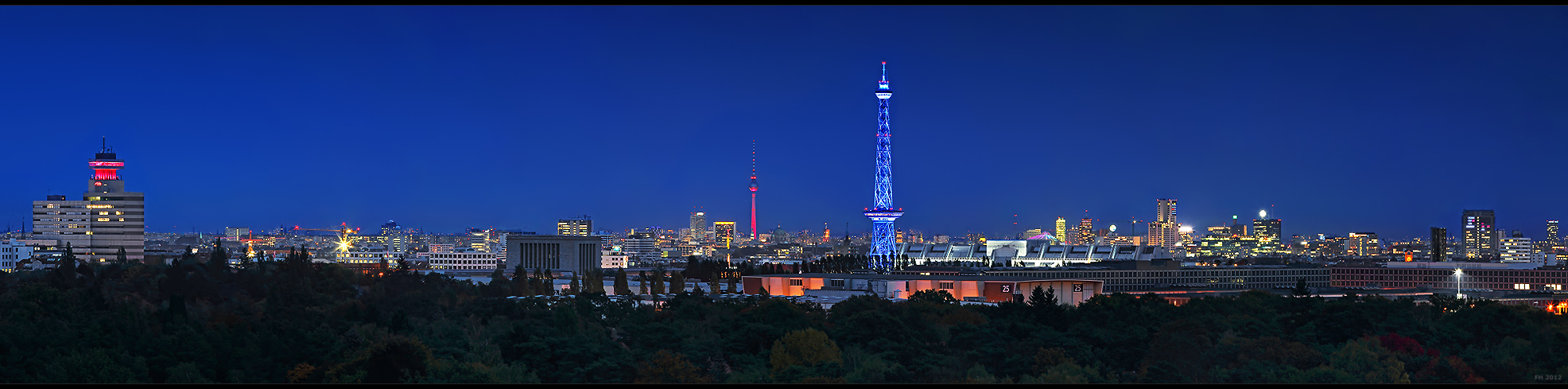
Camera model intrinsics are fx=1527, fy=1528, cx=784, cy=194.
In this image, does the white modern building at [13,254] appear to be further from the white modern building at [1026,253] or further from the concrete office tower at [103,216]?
the white modern building at [1026,253]

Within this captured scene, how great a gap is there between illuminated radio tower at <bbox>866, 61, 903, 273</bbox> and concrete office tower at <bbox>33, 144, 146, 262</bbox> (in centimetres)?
7030

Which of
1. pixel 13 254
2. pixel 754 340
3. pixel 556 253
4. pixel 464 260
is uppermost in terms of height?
pixel 13 254

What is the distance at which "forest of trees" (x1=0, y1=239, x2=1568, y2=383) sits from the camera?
1795 inches

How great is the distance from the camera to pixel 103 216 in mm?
147500

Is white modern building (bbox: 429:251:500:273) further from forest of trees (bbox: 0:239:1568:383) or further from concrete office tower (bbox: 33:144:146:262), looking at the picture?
forest of trees (bbox: 0:239:1568:383)

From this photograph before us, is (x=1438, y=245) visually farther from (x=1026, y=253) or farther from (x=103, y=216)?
(x=103, y=216)

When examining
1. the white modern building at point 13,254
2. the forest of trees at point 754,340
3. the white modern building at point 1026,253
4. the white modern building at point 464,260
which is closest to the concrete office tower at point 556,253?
the white modern building at point 464,260

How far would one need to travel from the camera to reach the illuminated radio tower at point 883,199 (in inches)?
5281

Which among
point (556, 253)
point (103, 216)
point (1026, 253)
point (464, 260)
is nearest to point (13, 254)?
point (103, 216)

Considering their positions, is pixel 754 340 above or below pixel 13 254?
below

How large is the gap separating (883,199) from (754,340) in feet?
276

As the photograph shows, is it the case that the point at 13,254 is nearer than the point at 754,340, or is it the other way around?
the point at 754,340

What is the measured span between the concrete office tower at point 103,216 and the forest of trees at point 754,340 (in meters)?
84.3

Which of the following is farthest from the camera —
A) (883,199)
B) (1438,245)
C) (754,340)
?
(1438,245)
